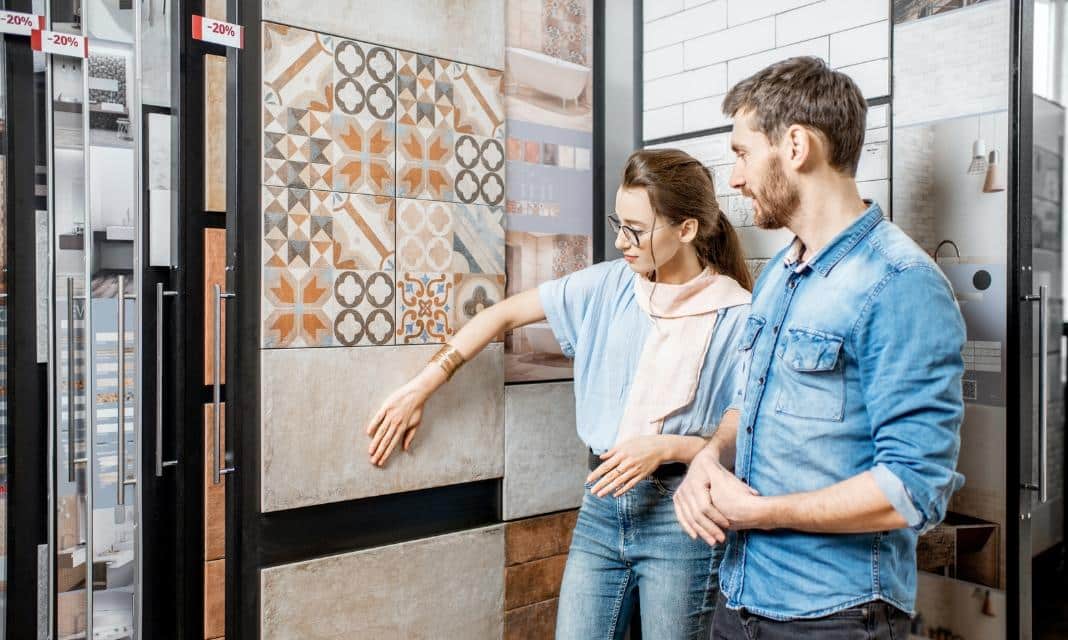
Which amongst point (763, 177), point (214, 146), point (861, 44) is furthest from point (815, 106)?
point (214, 146)

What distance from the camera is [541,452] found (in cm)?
238

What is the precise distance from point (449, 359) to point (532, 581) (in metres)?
0.82

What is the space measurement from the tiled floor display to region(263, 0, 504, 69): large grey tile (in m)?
0.03

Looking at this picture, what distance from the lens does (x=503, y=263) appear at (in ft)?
7.40

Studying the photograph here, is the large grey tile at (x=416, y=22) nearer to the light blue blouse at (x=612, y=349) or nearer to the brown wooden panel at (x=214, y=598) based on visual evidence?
the light blue blouse at (x=612, y=349)

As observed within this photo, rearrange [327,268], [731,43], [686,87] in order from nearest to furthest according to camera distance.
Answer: [327,268]
[731,43]
[686,87]

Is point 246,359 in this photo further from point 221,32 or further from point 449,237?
point 221,32

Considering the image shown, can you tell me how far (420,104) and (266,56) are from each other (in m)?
0.41

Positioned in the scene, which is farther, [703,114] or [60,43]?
[703,114]

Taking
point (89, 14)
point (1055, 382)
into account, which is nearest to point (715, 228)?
point (89, 14)

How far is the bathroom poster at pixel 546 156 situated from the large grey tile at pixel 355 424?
203 millimetres

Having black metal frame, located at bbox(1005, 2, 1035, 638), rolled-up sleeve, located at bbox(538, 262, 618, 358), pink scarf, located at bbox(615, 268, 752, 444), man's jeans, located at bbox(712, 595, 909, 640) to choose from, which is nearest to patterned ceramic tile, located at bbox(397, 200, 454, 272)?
rolled-up sleeve, located at bbox(538, 262, 618, 358)

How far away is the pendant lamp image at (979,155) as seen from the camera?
5.86ft

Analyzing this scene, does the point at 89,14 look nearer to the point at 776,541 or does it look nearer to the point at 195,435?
the point at 195,435
